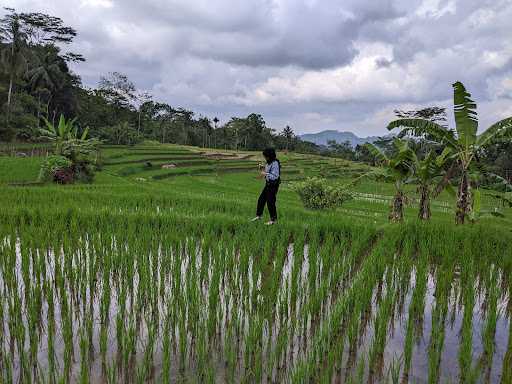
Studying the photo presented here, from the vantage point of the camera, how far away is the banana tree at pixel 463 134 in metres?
6.64

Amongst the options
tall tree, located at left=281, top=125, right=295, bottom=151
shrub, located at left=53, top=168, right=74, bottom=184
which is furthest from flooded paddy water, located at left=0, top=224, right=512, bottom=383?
tall tree, located at left=281, top=125, right=295, bottom=151

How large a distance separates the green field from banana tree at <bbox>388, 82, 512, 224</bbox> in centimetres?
93

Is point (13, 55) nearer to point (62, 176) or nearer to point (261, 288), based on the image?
point (62, 176)

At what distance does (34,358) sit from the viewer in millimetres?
2447

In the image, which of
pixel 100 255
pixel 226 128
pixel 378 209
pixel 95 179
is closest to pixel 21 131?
pixel 95 179

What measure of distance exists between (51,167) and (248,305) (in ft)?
33.9

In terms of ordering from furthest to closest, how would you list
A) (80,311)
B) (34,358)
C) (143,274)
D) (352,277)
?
(352,277) < (143,274) < (80,311) < (34,358)

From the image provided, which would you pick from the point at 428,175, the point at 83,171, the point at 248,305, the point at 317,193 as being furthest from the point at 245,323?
the point at 83,171

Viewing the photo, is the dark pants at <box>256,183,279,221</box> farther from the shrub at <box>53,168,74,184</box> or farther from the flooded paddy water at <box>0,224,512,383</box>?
the shrub at <box>53,168,74,184</box>

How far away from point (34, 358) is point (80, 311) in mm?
883

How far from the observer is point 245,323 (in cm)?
323

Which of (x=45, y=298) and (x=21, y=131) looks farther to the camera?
(x=21, y=131)

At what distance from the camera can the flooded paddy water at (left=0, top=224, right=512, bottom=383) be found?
246cm

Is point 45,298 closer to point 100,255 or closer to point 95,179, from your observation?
point 100,255
